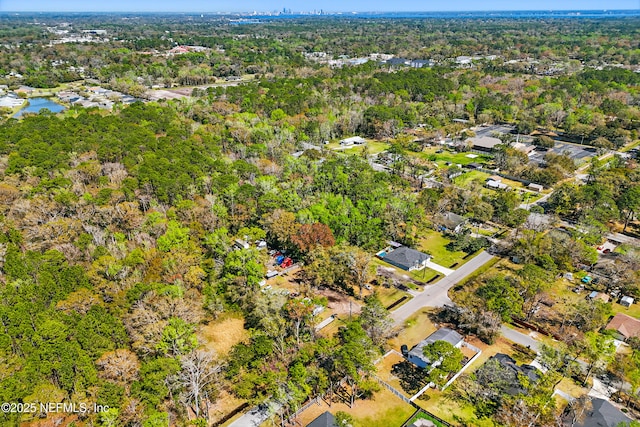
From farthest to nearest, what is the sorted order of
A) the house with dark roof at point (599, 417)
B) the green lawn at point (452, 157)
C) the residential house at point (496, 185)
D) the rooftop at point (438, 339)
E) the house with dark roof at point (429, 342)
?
1. the green lawn at point (452, 157)
2. the residential house at point (496, 185)
3. the rooftop at point (438, 339)
4. the house with dark roof at point (429, 342)
5. the house with dark roof at point (599, 417)

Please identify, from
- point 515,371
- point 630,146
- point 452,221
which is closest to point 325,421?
point 515,371

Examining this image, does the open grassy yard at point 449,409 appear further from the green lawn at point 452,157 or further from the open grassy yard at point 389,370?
the green lawn at point 452,157

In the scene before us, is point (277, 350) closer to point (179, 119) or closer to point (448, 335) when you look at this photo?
point (448, 335)

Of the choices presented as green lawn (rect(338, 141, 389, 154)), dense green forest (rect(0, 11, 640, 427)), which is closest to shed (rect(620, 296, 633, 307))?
dense green forest (rect(0, 11, 640, 427))

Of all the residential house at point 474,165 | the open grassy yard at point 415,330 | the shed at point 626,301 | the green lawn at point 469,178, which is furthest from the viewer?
the residential house at point 474,165

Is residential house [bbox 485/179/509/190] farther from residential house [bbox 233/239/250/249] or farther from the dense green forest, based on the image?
residential house [bbox 233/239/250/249]

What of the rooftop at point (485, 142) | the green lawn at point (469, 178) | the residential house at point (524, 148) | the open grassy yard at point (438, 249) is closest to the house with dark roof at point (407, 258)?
the open grassy yard at point (438, 249)
